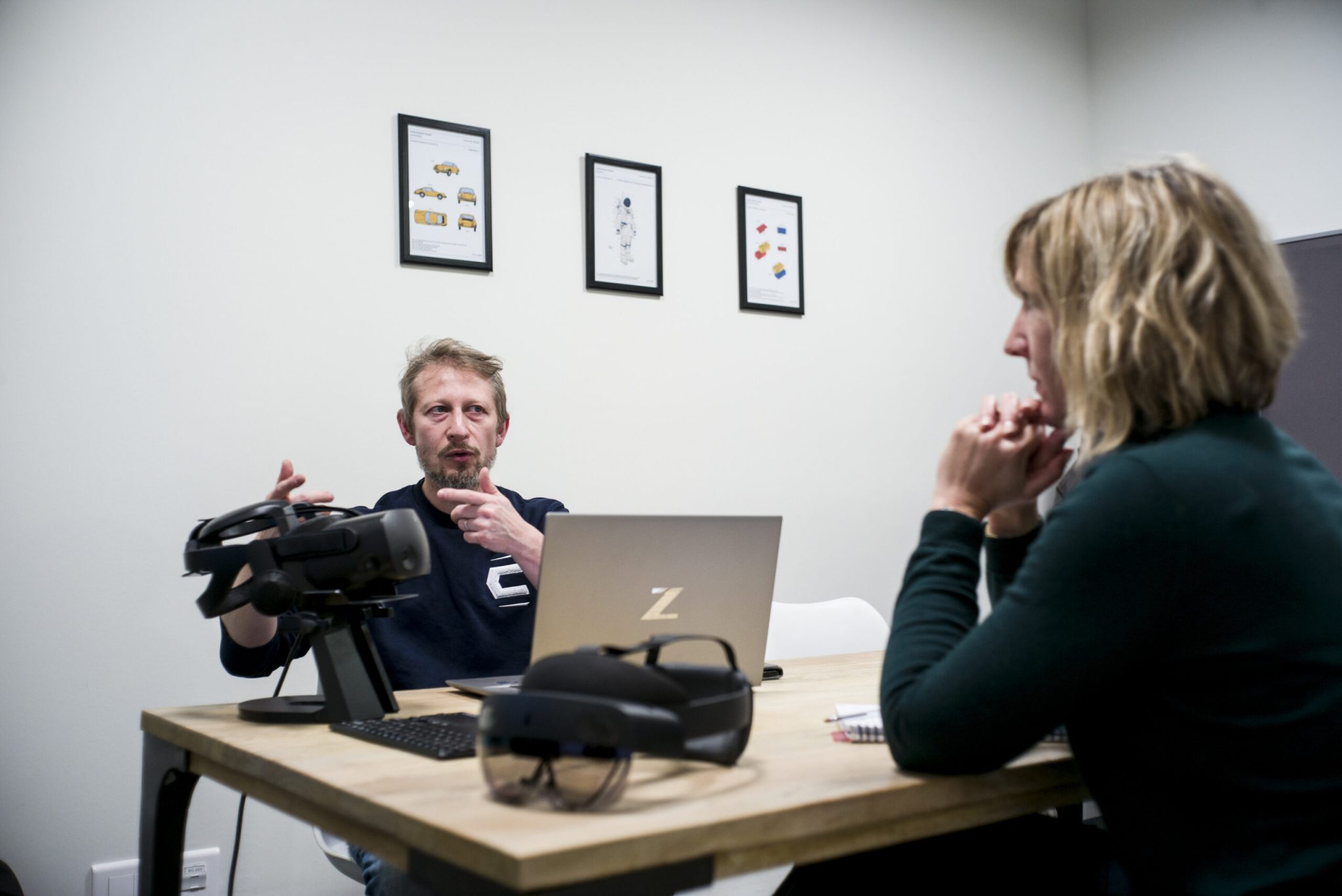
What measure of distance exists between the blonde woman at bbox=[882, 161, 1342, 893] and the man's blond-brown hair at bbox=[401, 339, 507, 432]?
1.50 metres

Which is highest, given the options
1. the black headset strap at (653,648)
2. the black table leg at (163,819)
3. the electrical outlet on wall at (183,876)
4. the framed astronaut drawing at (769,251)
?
the framed astronaut drawing at (769,251)

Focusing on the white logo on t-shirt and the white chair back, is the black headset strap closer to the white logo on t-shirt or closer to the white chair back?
the white logo on t-shirt

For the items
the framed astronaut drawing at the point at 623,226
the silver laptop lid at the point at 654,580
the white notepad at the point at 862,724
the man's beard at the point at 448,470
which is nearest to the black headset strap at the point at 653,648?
the white notepad at the point at 862,724

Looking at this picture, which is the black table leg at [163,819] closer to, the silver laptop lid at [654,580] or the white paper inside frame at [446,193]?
the silver laptop lid at [654,580]

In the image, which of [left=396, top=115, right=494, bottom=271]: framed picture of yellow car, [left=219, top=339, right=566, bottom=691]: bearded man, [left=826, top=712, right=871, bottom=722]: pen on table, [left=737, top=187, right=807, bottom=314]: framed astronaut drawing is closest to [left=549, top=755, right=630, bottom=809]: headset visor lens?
[left=826, top=712, right=871, bottom=722]: pen on table

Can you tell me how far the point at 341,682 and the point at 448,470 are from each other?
96 cm

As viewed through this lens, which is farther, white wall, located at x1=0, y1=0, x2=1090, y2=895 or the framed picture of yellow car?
the framed picture of yellow car

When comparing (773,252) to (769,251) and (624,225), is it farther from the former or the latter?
(624,225)

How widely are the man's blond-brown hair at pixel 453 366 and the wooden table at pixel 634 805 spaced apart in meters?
1.10

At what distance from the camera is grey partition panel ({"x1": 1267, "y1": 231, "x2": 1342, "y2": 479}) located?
362 cm

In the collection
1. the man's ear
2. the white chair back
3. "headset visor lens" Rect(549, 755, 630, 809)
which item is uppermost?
the man's ear

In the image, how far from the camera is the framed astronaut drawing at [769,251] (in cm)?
346

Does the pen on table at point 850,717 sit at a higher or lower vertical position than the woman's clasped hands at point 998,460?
lower

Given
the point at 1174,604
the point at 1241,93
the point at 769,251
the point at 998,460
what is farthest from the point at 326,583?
the point at 1241,93
